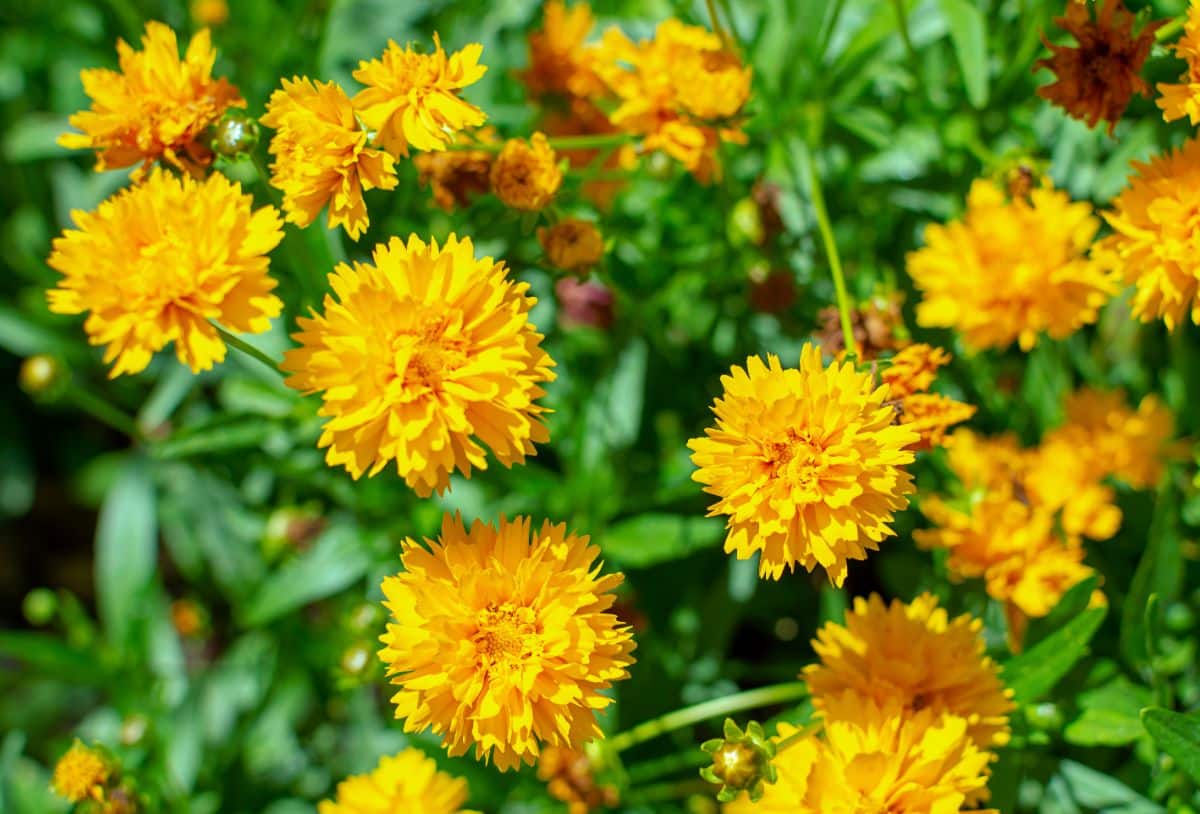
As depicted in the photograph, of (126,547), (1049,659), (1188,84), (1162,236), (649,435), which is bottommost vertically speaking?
(126,547)

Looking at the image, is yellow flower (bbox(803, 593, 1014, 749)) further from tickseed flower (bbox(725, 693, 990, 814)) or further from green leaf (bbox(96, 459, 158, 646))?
green leaf (bbox(96, 459, 158, 646))

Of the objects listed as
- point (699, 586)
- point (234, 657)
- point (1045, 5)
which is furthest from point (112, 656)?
point (1045, 5)

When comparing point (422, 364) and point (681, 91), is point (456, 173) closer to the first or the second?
point (681, 91)

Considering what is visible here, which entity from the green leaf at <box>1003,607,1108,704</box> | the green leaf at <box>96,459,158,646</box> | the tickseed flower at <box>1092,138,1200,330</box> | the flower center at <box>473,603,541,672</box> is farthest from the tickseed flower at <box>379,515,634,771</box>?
the green leaf at <box>96,459,158,646</box>

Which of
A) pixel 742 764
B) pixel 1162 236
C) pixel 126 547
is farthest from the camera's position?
pixel 126 547

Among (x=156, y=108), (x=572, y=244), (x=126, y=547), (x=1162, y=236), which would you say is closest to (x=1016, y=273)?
(x=1162, y=236)

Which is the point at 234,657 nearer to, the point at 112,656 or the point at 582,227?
the point at 112,656

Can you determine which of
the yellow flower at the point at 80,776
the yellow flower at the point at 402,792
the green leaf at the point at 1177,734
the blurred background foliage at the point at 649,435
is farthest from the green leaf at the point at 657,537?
the yellow flower at the point at 80,776
